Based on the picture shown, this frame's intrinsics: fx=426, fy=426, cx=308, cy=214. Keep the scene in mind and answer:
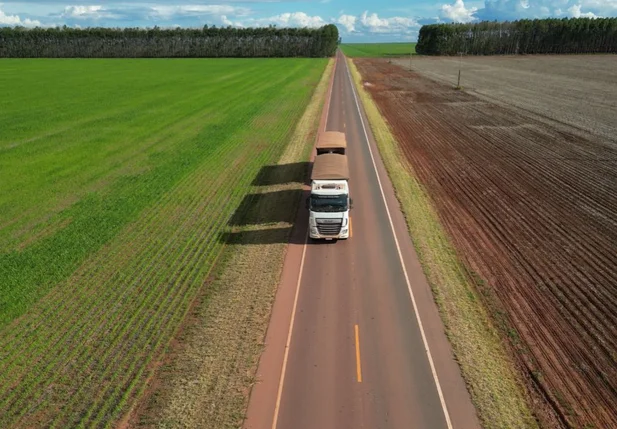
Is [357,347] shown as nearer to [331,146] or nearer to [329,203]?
[329,203]

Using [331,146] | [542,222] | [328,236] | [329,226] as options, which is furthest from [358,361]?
[331,146]

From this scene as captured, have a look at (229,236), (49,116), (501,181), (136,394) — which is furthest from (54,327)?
(49,116)

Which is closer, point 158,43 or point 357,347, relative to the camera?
point 357,347

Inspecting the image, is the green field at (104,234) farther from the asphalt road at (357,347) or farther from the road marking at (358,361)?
the road marking at (358,361)

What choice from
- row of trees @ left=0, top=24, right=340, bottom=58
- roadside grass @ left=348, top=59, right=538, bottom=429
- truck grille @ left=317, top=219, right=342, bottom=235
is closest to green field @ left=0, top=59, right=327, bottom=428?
truck grille @ left=317, top=219, right=342, bottom=235

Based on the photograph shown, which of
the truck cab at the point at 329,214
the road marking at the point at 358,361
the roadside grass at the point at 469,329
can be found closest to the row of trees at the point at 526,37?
the roadside grass at the point at 469,329

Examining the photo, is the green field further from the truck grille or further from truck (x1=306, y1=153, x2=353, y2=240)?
the truck grille
